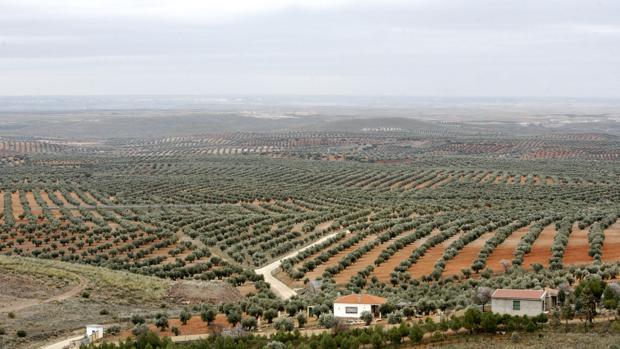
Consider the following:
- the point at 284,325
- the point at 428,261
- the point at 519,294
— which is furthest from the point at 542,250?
→ the point at 284,325

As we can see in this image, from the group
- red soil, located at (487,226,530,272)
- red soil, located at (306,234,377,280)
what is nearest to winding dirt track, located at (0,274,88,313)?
red soil, located at (306,234,377,280)

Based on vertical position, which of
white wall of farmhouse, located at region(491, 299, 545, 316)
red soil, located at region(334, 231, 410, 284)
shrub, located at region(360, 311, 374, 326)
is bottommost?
red soil, located at region(334, 231, 410, 284)

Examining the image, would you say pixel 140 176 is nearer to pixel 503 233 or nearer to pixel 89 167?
pixel 89 167

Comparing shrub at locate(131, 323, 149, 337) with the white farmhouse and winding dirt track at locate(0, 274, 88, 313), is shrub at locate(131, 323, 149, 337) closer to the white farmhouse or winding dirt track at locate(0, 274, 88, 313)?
winding dirt track at locate(0, 274, 88, 313)

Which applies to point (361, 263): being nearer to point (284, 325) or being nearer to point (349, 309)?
point (349, 309)

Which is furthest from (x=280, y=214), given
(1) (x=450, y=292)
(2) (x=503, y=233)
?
(1) (x=450, y=292)

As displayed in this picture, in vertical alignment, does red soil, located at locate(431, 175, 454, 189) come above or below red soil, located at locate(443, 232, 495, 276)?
below
